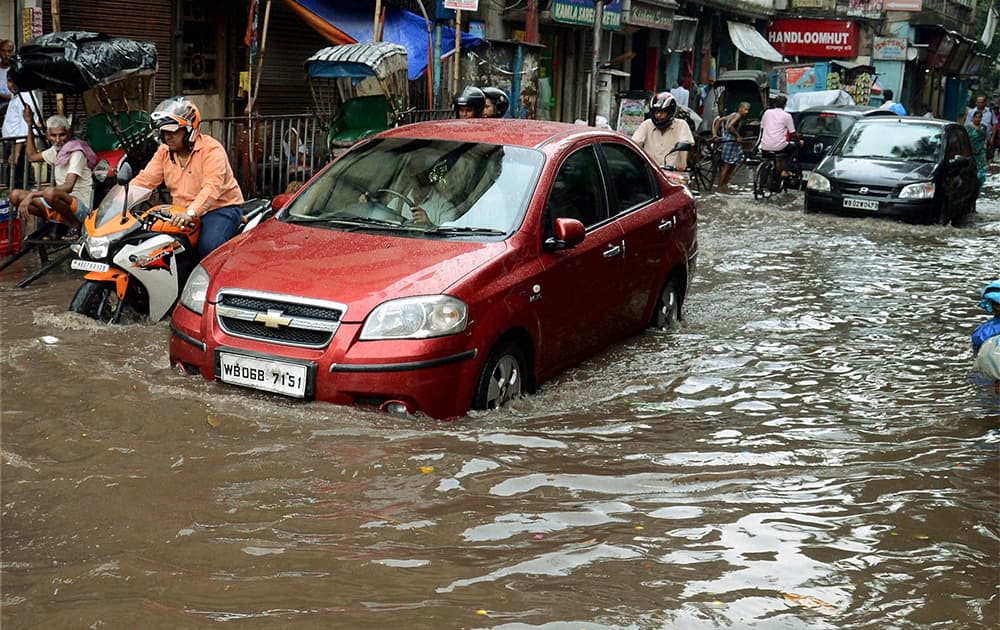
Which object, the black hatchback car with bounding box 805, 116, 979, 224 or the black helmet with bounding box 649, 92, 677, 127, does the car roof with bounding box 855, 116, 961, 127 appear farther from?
the black helmet with bounding box 649, 92, 677, 127

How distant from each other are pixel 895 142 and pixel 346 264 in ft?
42.9

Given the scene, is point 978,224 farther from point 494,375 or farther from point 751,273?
point 494,375

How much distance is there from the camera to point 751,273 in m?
12.3

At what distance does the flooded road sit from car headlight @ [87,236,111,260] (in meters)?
0.46

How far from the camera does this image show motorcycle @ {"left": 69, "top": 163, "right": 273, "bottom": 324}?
7938 mm

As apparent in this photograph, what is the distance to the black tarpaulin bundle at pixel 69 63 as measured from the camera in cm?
1027

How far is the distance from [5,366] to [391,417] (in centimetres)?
262

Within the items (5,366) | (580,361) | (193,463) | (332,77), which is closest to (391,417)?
(193,463)

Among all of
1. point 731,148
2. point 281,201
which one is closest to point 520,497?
point 281,201

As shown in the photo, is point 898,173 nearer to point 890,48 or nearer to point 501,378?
point 501,378

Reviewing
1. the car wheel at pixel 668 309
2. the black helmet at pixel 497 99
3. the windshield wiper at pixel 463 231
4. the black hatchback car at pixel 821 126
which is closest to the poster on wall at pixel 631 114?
the black hatchback car at pixel 821 126

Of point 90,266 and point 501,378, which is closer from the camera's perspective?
point 501,378

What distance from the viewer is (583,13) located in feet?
88.1

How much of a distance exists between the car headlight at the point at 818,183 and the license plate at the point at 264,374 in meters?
12.5
